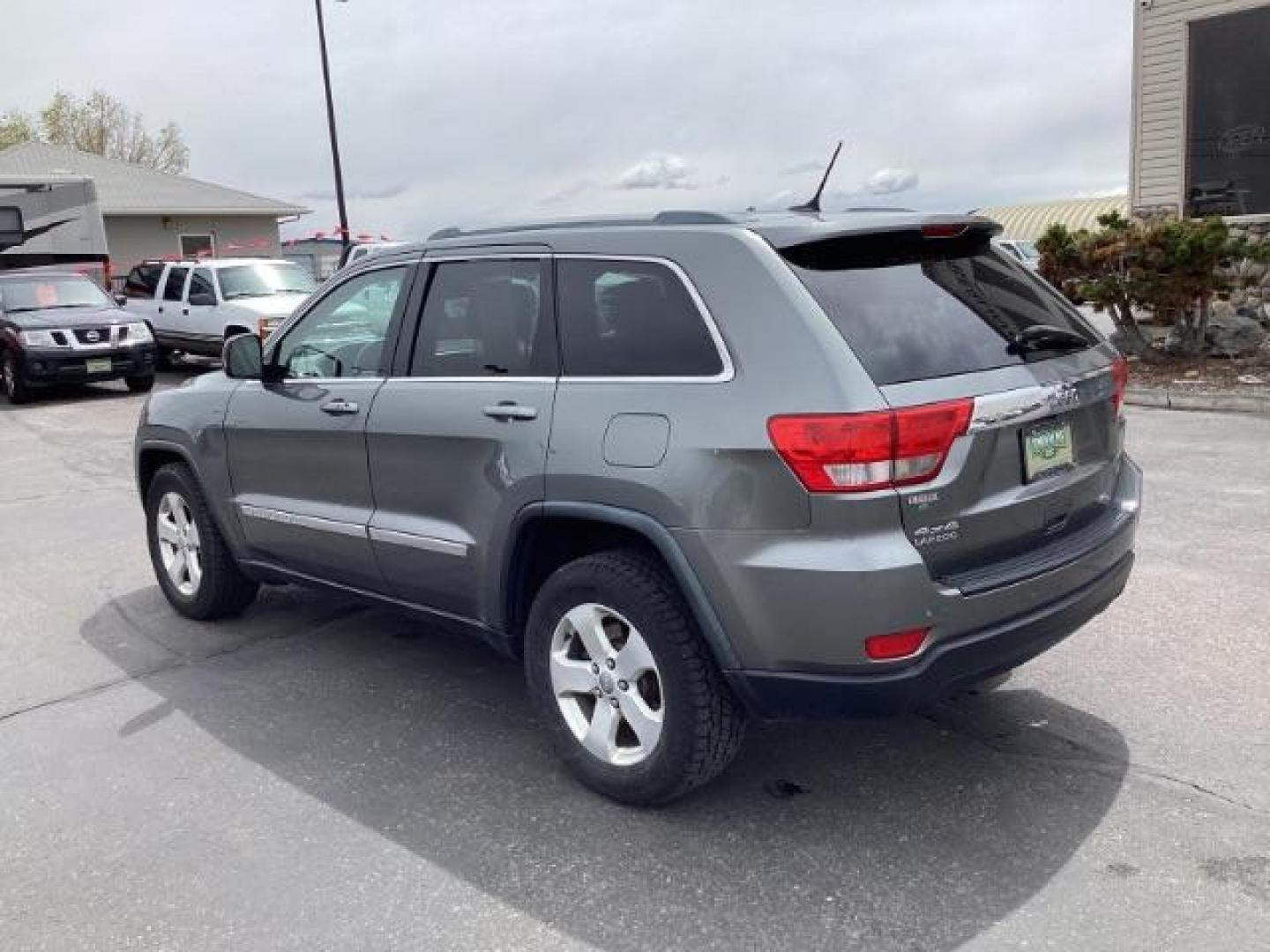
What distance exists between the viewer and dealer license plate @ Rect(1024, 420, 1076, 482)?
10.7ft

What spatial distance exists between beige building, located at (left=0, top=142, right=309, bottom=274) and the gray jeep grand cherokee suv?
29219 mm

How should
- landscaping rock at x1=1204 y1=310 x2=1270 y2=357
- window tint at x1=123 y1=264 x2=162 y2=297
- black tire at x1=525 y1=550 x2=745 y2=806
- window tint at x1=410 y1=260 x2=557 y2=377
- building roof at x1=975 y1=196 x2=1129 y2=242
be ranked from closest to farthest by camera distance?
black tire at x1=525 y1=550 x2=745 y2=806 → window tint at x1=410 y1=260 x2=557 y2=377 → landscaping rock at x1=1204 y1=310 x2=1270 y2=357 → window tint at x1=123 y1=264 x2=162 y2=297 → building roof at x1=975 y1=196 x2=1129 y2=242

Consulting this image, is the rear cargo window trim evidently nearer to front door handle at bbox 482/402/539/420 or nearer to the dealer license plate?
the dealer license plate

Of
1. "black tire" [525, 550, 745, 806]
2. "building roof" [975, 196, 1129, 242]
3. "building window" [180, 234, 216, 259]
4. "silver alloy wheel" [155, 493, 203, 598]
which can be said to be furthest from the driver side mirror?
"building roof" [975, 196, 1129, 242]

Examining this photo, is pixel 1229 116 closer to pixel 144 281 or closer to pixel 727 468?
pixel 727 468

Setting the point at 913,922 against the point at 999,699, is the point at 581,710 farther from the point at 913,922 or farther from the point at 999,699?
the point at 999,699

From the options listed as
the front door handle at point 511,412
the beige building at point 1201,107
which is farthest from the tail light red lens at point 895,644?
the beige building at point 1201,107

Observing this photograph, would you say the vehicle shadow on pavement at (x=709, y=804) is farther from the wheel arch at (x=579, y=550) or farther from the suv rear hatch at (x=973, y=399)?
the suv rear hatch at (x=973, y=399)

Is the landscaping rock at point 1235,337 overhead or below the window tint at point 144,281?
below

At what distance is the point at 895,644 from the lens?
9.77ft

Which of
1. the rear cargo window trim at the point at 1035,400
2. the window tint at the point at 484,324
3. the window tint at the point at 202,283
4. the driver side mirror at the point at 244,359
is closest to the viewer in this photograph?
the rear cargo window trim at the point at 1035,400

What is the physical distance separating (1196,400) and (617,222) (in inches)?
339

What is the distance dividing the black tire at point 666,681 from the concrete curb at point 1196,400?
325 inches

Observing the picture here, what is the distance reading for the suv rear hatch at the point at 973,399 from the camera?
3012 millimetres
